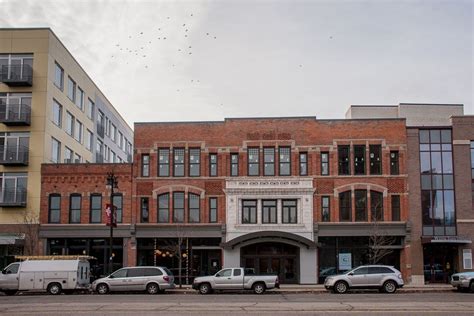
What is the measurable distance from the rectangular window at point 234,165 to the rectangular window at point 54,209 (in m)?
12.2

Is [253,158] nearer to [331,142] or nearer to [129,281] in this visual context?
[331,142]

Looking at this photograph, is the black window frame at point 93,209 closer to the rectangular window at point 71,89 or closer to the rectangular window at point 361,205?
the rectangular window at point 71,89

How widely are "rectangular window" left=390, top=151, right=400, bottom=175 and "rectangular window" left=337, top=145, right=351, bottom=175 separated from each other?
2.92m

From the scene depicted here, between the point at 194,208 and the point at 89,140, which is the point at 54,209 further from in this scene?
the point at 89,140

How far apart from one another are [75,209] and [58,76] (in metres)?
11.7

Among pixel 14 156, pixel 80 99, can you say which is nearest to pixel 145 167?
pixel 14 156

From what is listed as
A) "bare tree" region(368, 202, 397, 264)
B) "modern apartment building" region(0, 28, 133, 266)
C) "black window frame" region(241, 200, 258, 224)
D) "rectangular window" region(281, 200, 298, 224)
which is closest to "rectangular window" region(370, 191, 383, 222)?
"bare tree" region(368, 202, 397, 264)

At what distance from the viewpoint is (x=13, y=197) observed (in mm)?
44531

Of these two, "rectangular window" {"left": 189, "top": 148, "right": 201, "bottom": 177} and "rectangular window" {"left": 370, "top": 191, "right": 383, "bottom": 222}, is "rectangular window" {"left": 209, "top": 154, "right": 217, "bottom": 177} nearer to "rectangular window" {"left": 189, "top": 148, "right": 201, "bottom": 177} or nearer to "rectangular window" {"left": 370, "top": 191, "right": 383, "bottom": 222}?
"rectangular window" {"left": 189, "top": 148, "right": 201, "bottom": 177}

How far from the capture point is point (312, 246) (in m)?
42.1

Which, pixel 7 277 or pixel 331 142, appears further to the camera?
pixel 331 142

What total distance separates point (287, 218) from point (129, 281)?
13.1m

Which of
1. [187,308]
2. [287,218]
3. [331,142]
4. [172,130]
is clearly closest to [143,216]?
[172,130]

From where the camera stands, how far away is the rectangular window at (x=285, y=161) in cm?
4375
